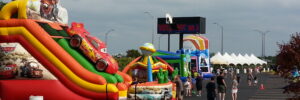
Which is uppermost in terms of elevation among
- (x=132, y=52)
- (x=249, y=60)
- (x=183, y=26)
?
(x=183, y=26)

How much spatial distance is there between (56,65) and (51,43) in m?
0.57

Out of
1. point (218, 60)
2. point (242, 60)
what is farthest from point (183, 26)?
point (242, 60)

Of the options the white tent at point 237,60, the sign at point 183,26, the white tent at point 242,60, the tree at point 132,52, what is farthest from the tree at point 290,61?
the white tent at point 242,60

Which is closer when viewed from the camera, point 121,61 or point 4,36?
point 4,36

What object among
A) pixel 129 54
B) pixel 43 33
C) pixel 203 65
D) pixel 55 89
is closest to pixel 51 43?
pixel 43 33

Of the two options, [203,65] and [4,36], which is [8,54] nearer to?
[4,36]

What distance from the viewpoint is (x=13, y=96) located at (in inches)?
538

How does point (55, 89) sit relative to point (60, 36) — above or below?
below

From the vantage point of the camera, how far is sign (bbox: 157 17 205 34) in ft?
165

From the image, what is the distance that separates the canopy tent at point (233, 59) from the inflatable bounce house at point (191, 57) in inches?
806

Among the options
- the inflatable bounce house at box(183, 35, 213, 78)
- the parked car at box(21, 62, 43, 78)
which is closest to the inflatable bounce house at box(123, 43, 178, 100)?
the parked car at box(21, 62, 43, 78)

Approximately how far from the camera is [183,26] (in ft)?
166

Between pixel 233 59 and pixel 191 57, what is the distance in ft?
124

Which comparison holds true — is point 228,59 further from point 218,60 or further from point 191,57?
point 191,57
